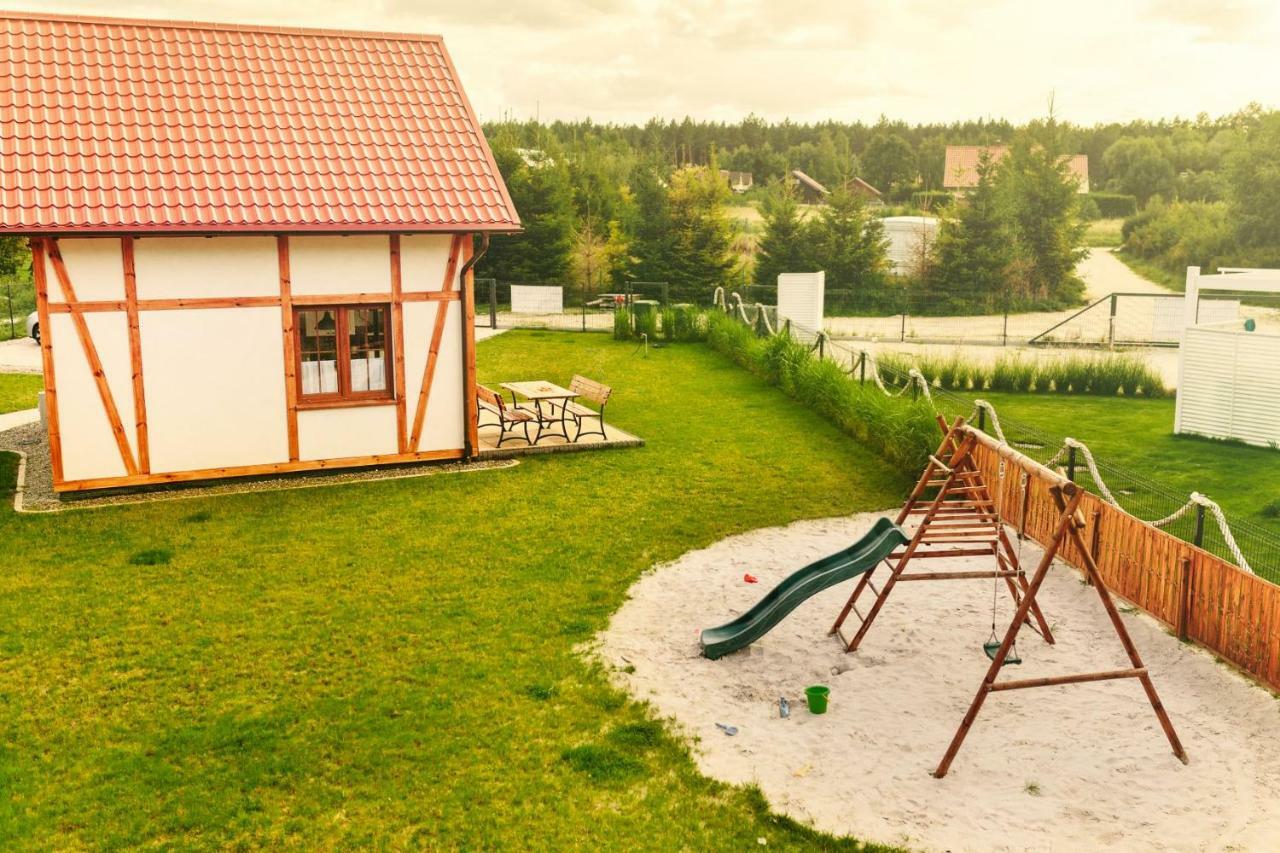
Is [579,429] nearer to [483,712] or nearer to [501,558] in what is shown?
[501,558]

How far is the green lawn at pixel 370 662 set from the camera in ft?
22.8

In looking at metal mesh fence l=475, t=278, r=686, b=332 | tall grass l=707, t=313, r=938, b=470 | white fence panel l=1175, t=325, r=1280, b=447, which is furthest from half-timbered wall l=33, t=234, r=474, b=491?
metal mesh fence l=475, t=278, r=686, b=332

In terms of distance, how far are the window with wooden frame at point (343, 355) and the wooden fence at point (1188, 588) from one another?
8.68 metres

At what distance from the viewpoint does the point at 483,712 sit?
27.3 ft

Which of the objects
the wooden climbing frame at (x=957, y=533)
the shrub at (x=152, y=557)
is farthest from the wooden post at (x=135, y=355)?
the wooden climbing frame at (x=957, y=533)

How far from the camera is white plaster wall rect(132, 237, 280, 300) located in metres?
13.7

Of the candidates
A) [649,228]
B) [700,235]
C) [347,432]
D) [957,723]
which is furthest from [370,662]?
[649,228]

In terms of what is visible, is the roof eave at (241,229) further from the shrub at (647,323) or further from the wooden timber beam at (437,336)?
the shrub at (647,323)

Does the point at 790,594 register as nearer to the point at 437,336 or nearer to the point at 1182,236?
the point at 437,336

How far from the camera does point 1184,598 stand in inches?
376

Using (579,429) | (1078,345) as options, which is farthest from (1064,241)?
(579,429)

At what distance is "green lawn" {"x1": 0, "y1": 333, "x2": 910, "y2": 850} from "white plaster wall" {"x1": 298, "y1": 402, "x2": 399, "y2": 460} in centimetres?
81

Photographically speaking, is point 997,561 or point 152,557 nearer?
point 997,561

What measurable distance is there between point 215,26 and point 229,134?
240 centimetres
